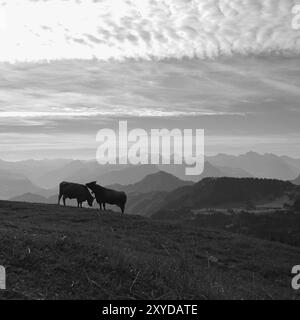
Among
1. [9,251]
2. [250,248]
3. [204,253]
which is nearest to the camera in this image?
[9,251]

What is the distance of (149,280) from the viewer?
9.45m

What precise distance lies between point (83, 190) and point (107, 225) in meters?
17.5

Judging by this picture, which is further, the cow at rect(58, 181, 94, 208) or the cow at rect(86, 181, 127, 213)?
the cow at rect(58, 181, 94, 208)

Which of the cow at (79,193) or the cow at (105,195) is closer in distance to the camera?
the cow at (105,195)

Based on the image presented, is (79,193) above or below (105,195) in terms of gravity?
below

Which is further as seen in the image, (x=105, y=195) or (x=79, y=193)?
(x=79, y=193)

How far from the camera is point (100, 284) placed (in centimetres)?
905

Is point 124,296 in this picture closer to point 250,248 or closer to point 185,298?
point 185,298

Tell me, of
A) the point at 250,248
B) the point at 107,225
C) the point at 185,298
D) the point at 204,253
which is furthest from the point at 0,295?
the point at 250,248

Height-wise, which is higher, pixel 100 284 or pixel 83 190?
pixel 100 284
